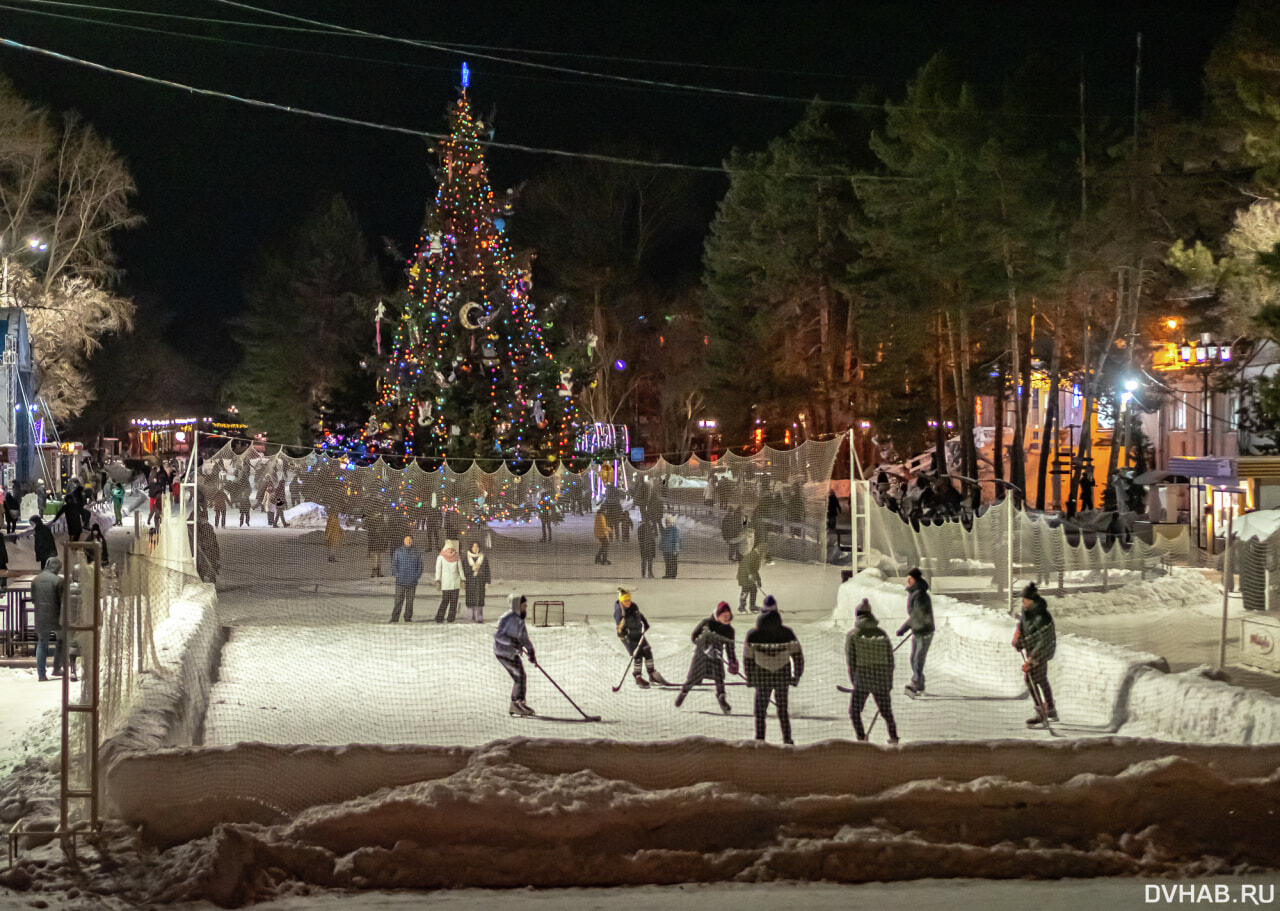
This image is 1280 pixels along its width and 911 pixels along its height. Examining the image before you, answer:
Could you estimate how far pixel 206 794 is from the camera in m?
7.76

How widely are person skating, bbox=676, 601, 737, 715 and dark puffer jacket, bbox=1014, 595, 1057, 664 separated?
8.91 ft

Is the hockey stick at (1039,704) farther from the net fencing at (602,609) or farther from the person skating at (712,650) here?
the person skating at (712,650)

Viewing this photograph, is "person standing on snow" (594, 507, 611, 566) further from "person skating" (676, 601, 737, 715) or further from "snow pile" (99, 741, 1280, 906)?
"snow pile" (99, 741, 1280, 906)

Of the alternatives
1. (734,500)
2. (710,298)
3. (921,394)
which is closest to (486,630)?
(734,500)

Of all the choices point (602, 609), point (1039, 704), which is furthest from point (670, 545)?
point (1039, 704)

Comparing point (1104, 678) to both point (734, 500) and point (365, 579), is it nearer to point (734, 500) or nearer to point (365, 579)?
point (734, 500)

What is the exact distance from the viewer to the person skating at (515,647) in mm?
12172

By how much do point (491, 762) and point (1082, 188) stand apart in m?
30.0

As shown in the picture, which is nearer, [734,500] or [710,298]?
[734,500]

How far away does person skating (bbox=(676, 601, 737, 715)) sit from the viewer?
40.7ft

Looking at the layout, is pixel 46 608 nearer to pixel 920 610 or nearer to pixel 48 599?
pixel 48 599

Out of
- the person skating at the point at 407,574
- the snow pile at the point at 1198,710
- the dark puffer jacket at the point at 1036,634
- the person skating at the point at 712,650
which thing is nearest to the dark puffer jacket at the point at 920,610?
the dark puffer jacket at the point at 1036,634

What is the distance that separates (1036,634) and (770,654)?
2.72m

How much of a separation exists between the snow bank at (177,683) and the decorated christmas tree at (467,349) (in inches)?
450
